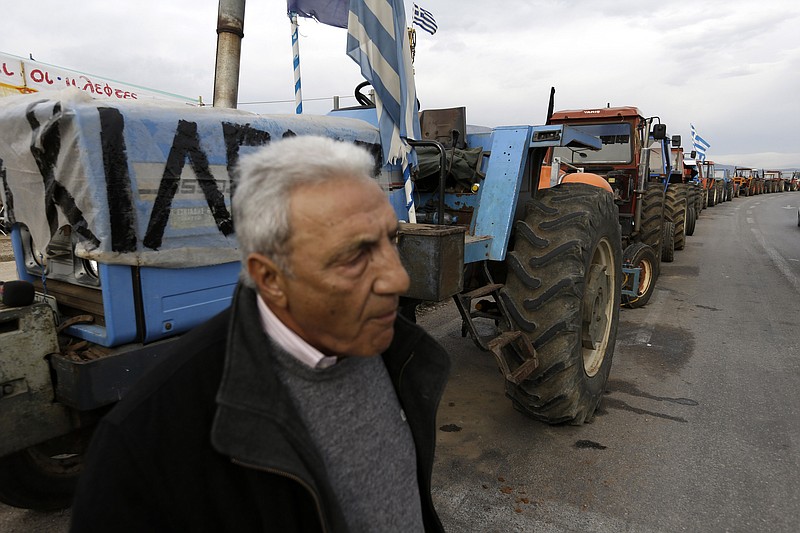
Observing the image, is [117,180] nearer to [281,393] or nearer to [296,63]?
[281,393]

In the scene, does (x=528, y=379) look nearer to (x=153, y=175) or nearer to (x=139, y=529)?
(x=153, y=175)

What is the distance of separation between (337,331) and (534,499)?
89.1 inches

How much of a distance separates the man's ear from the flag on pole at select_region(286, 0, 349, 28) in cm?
437

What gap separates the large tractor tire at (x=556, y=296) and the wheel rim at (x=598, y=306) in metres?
0.02

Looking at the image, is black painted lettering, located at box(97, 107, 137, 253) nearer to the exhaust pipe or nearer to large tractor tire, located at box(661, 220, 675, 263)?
the exhaust pipe

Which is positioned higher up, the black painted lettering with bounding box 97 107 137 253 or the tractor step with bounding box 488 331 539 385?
the black painted lettering with bounding box 97 107 137 253

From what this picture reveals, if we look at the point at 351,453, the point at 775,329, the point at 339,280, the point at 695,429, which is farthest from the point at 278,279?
the point at 775,329

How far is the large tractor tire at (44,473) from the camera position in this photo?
7.91ft

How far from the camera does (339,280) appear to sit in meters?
1.09

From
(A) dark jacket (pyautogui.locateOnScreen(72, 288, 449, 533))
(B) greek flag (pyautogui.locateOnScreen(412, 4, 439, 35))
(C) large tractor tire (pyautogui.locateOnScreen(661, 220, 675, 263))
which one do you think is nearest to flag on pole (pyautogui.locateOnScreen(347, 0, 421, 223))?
(A) dark jacket (pyautogui.locateOnScreen(72, 288, 449, 533))

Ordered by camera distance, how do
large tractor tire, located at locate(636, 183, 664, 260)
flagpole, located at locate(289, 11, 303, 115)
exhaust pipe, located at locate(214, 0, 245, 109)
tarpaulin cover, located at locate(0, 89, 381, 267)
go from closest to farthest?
tarpaulin cover, located at locate(0, 89, 381, 267) < exhaust pipe, located at locate(214, 0, 245, 109) < flagpole, located at locate(289, 11, 303, 115) < large tractor tire, located at locate(636, 183, 664, 260)

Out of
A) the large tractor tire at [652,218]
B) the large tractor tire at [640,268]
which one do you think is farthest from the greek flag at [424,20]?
the large tractor tire at [640,268]

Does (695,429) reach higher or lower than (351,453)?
lower

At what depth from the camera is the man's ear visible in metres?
1.08
